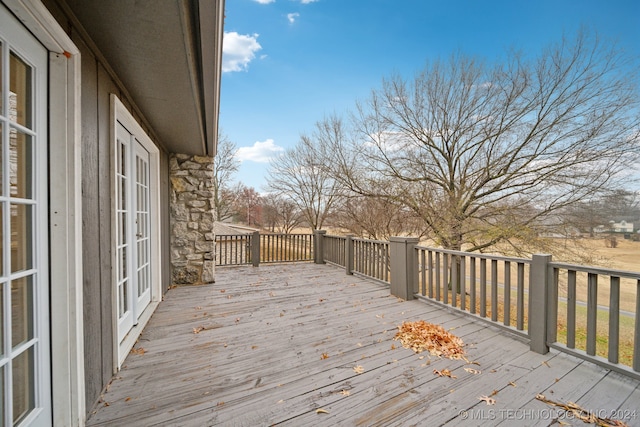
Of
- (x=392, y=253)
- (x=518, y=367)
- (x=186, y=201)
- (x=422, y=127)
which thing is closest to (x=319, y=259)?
(x=392, y=253)

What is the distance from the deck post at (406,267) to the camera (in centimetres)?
385

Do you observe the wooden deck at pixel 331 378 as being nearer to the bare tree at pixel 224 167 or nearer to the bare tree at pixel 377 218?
the bare tree at pixel 377 218

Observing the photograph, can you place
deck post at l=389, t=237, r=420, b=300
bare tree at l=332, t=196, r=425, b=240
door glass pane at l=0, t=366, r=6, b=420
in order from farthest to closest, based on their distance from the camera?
bare tree at l=332, t=196, r=425, b=240
deck post at l=389, t=237, r=420, b=300
door glass pane at l=0, t=366, r=6, b=420

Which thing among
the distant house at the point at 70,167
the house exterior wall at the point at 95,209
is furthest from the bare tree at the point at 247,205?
the house exterior wall at the point at 95,209

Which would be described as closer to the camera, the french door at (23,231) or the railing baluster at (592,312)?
the french door at (23,231)

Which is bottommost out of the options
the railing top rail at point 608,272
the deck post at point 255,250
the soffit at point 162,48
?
the deck post at point 255,250

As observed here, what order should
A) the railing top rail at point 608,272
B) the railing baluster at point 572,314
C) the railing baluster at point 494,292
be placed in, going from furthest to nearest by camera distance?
the railing baluster at point 494,292 → the railing baluster at point 572,314 → the railing top rail at point 608,272

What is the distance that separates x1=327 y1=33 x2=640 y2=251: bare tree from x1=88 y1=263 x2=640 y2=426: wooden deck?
3972 millimetres

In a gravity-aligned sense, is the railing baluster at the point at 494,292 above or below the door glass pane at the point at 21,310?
below

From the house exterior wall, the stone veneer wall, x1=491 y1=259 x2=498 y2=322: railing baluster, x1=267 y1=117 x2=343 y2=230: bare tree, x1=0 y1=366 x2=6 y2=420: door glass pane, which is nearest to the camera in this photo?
x1=0 y1=366 x2=6 y2=420: door glass pane

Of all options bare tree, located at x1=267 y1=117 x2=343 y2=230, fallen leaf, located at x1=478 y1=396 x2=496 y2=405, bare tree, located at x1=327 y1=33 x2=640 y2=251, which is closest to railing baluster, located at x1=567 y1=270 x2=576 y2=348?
fallen leaf, located at x1=478 y1=396 x2=496 y2=405

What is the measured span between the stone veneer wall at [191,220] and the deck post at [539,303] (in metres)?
4.61

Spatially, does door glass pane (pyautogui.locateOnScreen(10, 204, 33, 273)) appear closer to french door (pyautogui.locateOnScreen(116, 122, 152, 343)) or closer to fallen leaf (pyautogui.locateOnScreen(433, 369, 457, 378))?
french door (pyautogui.locateOnScreen(116, 122, 152, 343))

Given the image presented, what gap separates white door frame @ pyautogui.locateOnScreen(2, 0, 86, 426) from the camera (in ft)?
4.52
